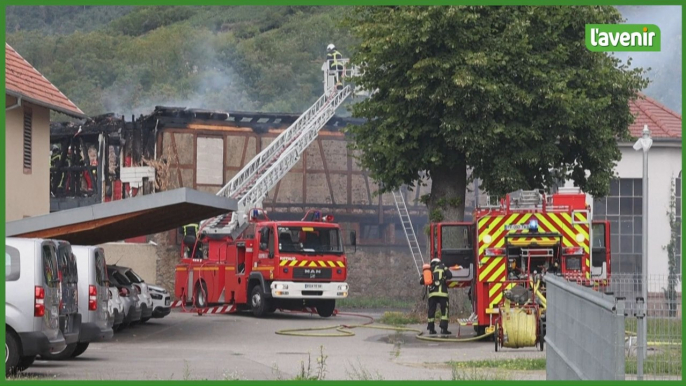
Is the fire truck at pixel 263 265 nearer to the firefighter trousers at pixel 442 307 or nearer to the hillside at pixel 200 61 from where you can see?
the firefighter trousers at pixel 442 307

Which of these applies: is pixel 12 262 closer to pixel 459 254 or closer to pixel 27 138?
pixel 459 254

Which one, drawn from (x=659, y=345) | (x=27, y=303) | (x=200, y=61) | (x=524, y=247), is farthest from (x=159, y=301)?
(x=200, y=61)

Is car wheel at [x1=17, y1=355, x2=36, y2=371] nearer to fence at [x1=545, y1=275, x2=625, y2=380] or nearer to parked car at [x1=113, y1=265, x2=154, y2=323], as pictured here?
fence at [x1=545, y1=275, x2=625, y2=380]

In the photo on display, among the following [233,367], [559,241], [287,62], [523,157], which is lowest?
[233,367]

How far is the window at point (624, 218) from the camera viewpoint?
3731 centimetres

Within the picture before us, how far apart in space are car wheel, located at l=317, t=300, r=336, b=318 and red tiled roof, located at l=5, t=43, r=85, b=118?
7.80m

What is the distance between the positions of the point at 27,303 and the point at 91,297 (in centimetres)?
290

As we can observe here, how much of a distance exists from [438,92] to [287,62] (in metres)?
63.6

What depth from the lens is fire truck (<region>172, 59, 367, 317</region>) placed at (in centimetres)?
3070

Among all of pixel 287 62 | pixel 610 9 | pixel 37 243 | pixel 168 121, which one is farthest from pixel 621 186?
pixel 287 62

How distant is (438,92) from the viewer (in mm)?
26750

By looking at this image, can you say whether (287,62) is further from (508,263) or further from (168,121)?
(508,263)

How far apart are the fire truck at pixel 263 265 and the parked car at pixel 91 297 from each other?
40.6ft

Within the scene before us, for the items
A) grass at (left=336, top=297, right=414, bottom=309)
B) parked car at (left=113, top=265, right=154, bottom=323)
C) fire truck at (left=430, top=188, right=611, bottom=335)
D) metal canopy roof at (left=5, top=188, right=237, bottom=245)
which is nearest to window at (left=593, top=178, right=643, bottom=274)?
grass at (left=336, top=297, right=414, bottom=309)
